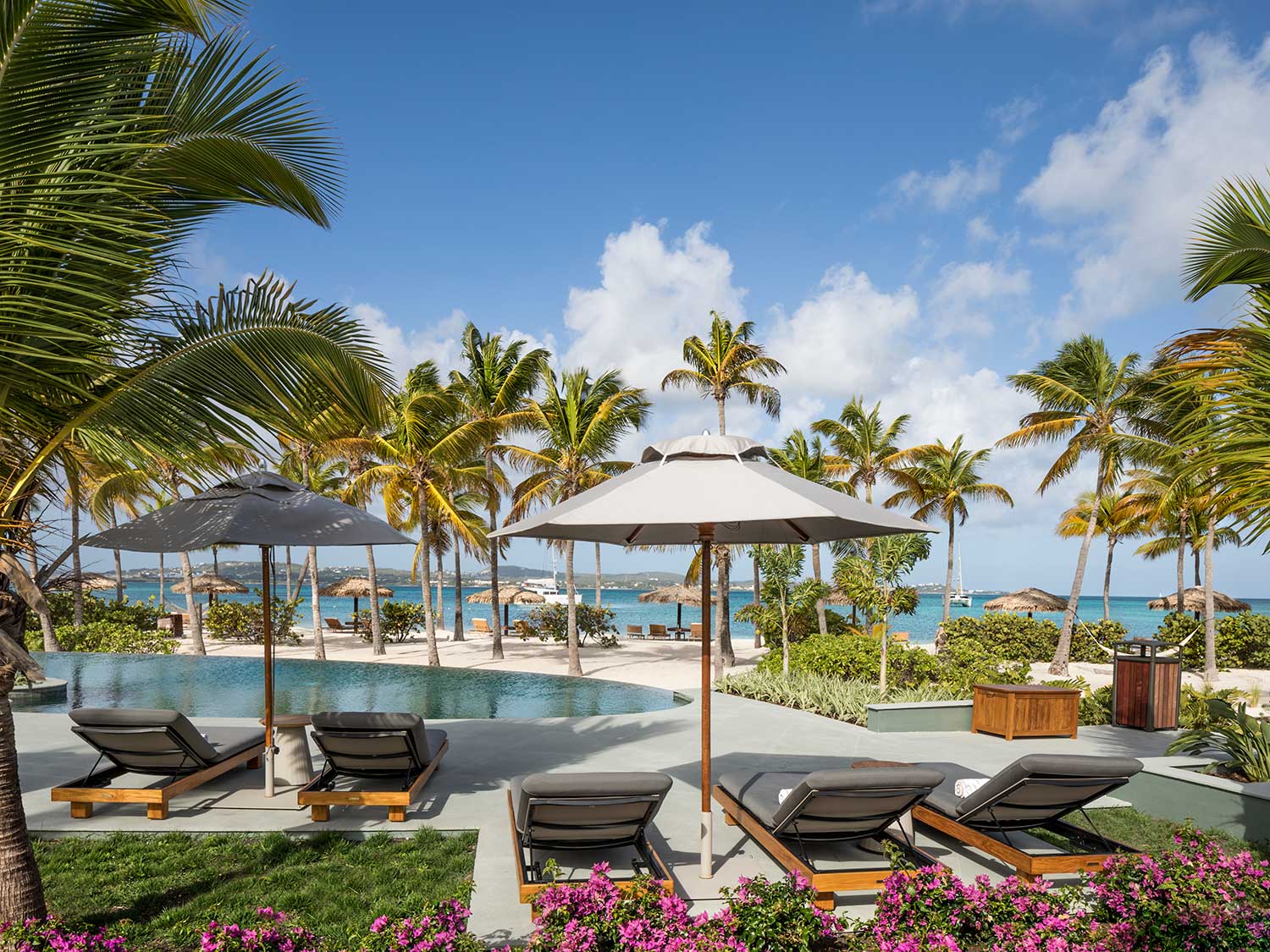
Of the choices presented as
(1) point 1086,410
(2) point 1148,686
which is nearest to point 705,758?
(2) point 1148,686

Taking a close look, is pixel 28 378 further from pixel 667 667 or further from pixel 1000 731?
pixel 667 667

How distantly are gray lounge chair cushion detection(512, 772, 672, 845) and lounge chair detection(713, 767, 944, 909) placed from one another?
85 centimetres

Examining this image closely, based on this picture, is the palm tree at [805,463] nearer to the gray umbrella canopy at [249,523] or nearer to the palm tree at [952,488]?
the palm tree at [952,488]

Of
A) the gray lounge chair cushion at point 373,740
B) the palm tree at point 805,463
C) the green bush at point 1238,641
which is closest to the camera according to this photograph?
the gray lounge chair cushion at point 373,740

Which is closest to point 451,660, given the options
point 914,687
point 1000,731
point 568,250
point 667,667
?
point 667,667

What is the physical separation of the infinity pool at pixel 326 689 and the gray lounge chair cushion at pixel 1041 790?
264 inches

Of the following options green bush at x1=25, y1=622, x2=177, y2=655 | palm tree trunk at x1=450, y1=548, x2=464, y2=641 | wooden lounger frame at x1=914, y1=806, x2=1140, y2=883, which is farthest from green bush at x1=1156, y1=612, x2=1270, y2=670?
green bush at x1=25, y1=622, x2=177, y2=655

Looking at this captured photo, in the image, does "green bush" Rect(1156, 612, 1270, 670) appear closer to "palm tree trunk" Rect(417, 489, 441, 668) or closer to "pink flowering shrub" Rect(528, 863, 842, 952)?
"palm tree trunk" Rect(417, 489, 441, 668)

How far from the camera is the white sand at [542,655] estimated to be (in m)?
18.8

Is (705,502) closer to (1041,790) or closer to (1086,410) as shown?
(1041,790)

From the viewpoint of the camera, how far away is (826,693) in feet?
36.2

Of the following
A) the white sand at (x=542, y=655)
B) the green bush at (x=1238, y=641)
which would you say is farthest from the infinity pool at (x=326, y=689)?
the green bush at (x=1238, y=641)

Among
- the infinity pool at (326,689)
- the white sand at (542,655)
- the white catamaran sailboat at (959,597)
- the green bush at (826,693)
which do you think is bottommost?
the white catamaran sailboat at (959,597)

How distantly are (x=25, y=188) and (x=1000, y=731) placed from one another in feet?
33.6
